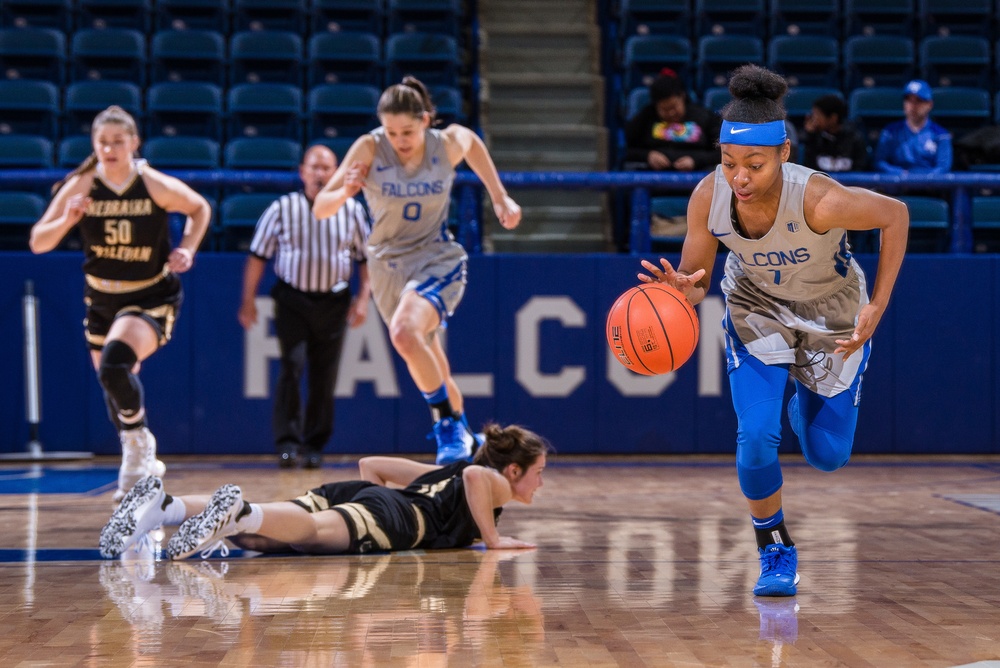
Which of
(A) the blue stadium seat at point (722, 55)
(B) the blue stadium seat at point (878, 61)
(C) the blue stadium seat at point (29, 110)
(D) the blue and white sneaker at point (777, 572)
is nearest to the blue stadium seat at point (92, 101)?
(C) the blue stadium seat at point (29, 110)

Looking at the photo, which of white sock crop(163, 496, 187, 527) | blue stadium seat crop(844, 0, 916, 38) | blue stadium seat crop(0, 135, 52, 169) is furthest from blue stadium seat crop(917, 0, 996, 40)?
white sock crop(163, 496, 187, 527)

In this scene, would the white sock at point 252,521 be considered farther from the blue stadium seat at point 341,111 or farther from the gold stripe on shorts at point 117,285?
the blue stadium seat at point 341,111

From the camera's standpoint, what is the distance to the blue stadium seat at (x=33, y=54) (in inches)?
408

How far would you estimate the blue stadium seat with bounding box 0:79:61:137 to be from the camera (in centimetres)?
984

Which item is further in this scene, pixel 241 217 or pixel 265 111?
pixel 265 111

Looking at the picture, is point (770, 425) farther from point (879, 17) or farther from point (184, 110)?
point (879, 17)

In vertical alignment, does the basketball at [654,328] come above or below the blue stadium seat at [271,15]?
below

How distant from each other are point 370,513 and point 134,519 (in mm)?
889

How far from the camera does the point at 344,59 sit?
34.7 ft

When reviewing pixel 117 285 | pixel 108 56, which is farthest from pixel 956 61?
pixel 117 285

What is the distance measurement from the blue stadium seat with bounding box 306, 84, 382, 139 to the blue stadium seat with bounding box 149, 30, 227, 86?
1011 mm

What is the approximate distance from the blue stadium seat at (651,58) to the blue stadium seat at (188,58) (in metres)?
3.50

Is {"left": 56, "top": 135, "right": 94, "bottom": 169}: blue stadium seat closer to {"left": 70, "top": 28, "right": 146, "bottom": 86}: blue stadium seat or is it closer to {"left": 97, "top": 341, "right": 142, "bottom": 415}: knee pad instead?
{"left": 70, "top": 28, "right": 146, "bottom": 86}: blue stadium seat

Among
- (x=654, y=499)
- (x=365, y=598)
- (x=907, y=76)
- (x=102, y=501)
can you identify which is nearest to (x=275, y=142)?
(x=102, y=501)
